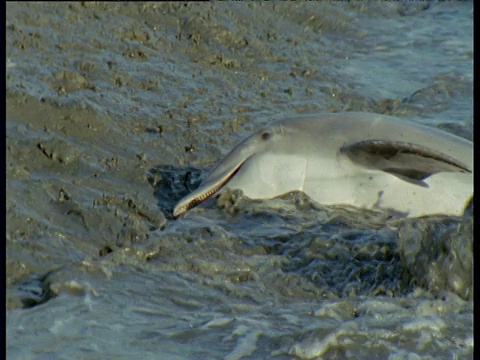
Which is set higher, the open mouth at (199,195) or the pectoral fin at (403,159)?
the pectoral fin at (403,159)

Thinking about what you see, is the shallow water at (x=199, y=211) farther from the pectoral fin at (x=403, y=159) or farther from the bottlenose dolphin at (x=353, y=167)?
the pectoral fin at (x=403, y=159)

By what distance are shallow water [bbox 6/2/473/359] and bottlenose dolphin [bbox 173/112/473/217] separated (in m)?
0.13

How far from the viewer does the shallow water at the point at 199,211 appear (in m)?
4.54

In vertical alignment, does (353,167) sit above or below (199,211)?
above

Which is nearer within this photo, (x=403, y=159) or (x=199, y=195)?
(x=403, y=159)

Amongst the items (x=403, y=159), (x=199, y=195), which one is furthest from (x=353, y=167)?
(x=199, y=195)

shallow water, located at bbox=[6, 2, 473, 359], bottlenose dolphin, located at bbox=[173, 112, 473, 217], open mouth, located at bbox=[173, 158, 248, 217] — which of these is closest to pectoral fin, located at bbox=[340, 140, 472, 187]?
bottlenose dolphin, located at bbox=[173, 112, 473, 217]

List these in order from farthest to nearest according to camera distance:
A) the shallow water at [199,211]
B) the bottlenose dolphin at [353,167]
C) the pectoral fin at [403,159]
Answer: the bottlenose dolphin at [353,167]
the pectoral fin at [403,159]
the shallow water at [199,211]

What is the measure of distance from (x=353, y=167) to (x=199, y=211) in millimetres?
1023

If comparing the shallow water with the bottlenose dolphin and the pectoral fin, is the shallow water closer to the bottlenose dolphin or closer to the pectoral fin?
the bottlenose dolphin

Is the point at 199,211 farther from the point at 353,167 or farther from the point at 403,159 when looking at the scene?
the point at 403,159

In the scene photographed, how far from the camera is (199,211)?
251 inches

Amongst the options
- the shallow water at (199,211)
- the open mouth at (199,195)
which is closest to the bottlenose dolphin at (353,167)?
the open mouth at (199,195)

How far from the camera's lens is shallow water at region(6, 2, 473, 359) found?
454 cm
